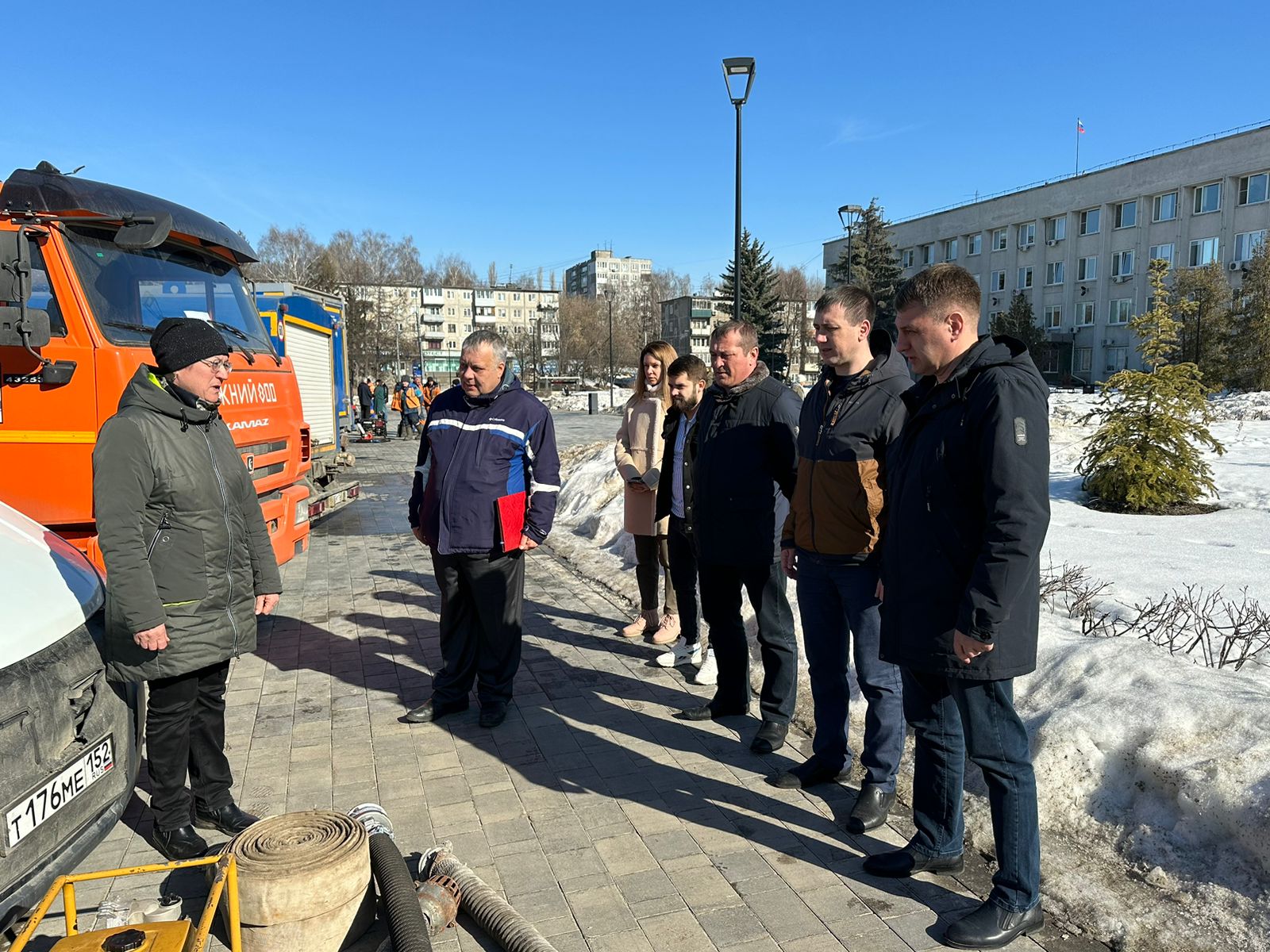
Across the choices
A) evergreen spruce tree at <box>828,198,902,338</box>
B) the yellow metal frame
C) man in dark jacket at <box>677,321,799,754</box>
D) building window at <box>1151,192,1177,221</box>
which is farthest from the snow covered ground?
building window at <box>1151,192,1177,221</box>

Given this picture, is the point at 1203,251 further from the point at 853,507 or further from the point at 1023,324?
the point at 853,507

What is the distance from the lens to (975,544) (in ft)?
8.89

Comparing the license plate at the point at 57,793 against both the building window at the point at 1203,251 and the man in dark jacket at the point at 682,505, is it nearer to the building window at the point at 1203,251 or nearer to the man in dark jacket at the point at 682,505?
the man in dark jacket at the point at 682,505

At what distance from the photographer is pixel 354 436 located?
26.4 meters

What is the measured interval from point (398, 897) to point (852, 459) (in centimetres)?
229

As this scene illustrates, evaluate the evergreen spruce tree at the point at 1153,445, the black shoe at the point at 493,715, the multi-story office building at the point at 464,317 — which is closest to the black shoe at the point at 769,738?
the black shoe at the point at 493,715

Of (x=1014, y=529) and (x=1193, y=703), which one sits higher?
(x=1014, y=529)

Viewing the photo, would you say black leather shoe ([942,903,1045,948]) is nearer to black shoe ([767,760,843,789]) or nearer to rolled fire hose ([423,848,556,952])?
black shoe ([767,760,843,789])

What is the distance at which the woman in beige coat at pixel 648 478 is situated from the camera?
5879 millimetres

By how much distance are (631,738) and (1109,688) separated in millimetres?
2256

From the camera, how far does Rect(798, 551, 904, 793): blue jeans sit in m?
3.58

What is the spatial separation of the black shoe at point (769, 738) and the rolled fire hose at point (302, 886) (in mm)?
2051

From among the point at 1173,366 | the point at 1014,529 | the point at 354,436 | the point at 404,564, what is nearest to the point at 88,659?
the point at 1014,529

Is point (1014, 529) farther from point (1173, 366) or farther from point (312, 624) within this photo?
point (1173, 366)
